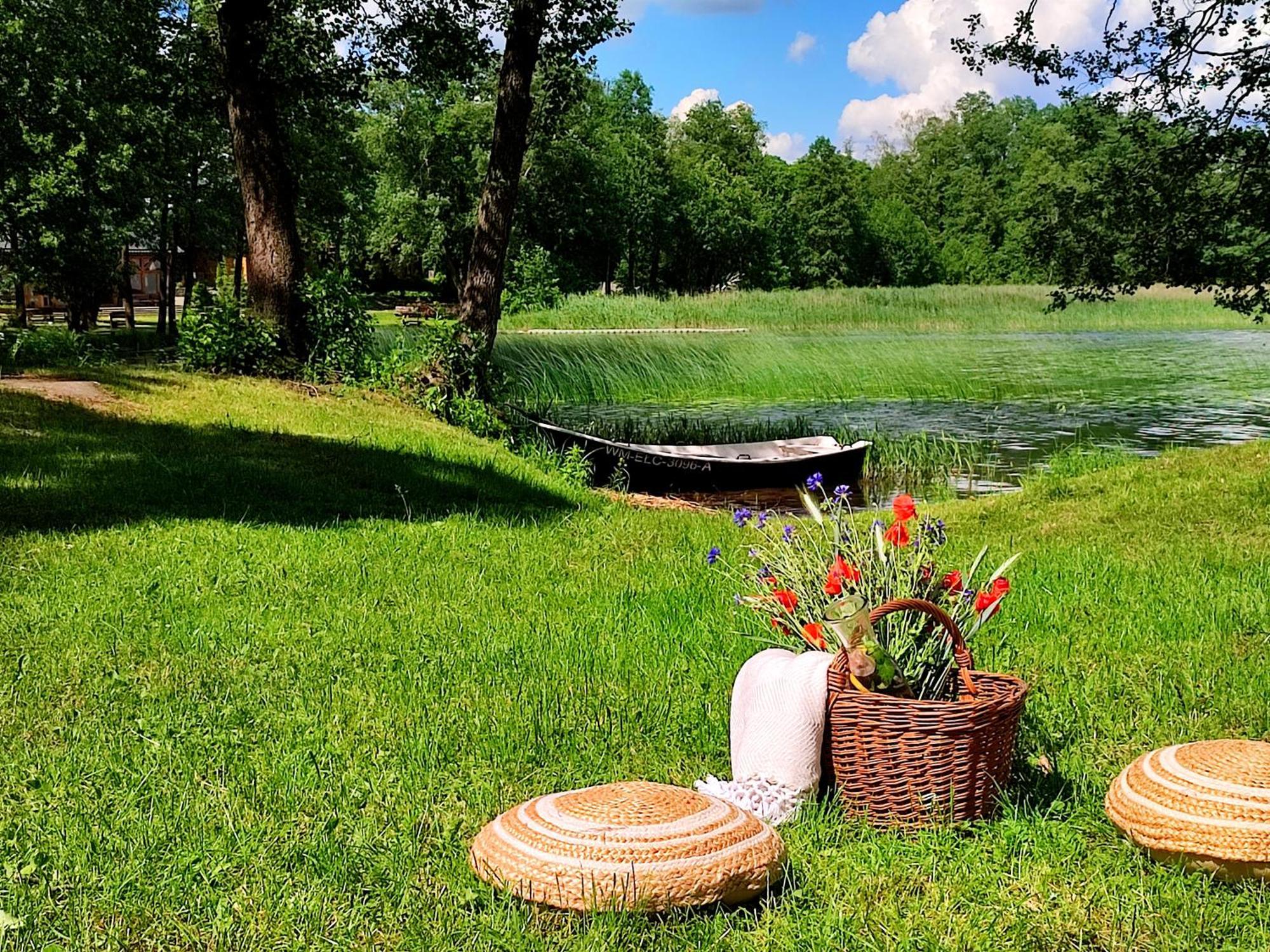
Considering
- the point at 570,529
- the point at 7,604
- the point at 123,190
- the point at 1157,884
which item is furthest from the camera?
the point at 123,190

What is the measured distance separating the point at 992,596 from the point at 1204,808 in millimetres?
874

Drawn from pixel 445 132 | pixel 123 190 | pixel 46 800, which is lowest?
pixel 46 800

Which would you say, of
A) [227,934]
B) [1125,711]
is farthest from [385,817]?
[1125,711]

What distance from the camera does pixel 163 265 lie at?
3528 centimetres

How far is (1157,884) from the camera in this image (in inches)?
125

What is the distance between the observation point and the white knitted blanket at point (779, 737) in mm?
3465

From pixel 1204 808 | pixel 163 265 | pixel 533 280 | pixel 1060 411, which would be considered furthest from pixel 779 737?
pixel 533 280

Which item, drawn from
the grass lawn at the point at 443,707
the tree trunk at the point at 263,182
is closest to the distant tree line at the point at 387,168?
the tree trunk at the point at 263,182

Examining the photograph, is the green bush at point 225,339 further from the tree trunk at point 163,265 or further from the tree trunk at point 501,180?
the tree trunk at point 163,265

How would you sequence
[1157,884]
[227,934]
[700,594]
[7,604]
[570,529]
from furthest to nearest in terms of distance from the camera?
[570,529], [700,594], [7,604], [1157,884], [227,934]

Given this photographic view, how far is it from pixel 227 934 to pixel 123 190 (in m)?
26.9

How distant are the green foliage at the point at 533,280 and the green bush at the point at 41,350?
2187cm

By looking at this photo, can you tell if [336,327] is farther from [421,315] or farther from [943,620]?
[943,620]

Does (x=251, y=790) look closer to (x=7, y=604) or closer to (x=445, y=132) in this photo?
(x=7, y=604)
